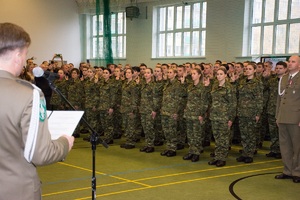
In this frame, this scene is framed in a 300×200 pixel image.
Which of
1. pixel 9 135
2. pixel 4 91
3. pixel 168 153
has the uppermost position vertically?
pixel 4 91

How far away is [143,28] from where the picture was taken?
16.1 meters

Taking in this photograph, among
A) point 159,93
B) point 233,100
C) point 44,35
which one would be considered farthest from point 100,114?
point 44,35

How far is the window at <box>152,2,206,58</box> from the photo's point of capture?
1462 cm

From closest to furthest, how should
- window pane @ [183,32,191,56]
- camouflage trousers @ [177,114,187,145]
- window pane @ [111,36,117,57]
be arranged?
camouflage trousers @ [177,114,187,145]
window pane @ [183,32,191,56]
window pane @ [111,36,117,57]

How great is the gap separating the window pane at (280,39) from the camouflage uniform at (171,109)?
630 centimetres

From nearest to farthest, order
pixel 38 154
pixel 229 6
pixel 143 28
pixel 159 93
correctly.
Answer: pixel 38 154 < pixel 159 93 < pixel 229 6 < pixel 143 28

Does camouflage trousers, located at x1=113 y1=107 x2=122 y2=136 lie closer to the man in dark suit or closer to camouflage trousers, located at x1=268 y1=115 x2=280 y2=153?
camouflage trousers, located at x1=268 y1=115 x2=280 y2=153

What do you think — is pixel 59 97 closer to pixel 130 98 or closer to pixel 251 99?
pixel 130 98

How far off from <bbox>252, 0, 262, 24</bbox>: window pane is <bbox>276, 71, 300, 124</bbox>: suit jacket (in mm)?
7721

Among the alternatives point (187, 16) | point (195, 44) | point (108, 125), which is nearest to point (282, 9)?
point (195, 44)

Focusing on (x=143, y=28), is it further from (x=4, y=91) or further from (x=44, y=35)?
(x=4, y=91)

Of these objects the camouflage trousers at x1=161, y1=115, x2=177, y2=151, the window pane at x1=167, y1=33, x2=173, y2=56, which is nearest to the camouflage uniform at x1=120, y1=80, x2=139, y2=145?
the camouflage trousers at x1=161, y1=115, x2=177, y2=151

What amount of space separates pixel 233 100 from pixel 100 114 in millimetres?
3476

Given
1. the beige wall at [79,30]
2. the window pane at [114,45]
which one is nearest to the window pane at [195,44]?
the beige wall at [79,30]
